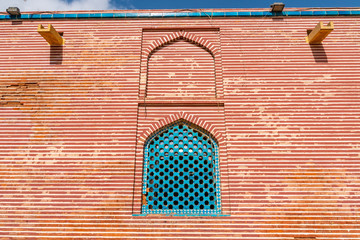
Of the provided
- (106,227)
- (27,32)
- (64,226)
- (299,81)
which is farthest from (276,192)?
(27,32)

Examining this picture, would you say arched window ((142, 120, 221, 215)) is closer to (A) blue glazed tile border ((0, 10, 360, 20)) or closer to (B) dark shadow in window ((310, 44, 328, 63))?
(A) blue glazed tile border ((0, 10, 360, 20))

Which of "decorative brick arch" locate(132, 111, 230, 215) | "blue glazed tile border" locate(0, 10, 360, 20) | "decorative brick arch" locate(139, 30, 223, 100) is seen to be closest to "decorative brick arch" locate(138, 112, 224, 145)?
"decorative brick arch" locate(132, 111, 230, 215)

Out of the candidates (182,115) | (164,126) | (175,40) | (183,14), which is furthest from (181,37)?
(164,126)

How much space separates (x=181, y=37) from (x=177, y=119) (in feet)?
5.92

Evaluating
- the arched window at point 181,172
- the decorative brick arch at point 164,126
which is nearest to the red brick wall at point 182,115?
the decorative brick arch at point 164,126

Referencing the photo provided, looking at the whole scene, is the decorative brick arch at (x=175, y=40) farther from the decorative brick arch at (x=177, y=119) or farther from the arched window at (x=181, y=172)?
the arched window at (x=181, y=172)

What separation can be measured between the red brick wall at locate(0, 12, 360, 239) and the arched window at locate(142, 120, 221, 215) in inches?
7.3

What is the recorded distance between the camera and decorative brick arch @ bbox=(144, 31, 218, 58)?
482cm

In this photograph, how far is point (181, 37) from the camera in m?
4.92

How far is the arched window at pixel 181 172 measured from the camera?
4.02 metres

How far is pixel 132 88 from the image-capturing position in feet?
14.9

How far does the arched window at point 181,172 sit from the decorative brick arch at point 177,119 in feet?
0.32

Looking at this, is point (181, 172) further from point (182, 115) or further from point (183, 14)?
point (183, 14)

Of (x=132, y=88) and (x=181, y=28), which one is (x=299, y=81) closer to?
(x=181, y=28)
